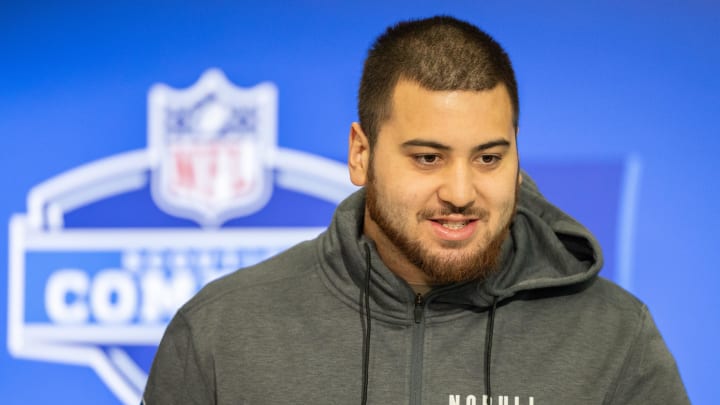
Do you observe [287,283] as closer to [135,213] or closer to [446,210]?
[446,210]

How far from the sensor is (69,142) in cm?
243

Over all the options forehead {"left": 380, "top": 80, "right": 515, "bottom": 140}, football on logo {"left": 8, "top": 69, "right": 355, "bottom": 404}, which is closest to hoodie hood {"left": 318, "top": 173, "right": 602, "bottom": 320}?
forehead {"left": 380, "top": 80, "right": 515, "bottom": 140}

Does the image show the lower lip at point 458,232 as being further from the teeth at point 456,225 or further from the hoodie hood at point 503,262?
the hoodie hood at point 503,262

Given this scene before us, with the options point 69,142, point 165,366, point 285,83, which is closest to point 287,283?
point 165,366

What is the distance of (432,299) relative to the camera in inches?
54.8

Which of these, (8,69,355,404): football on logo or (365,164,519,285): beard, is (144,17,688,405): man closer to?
(365,164,519,285): beard

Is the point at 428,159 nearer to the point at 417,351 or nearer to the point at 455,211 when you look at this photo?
the point at 455,211

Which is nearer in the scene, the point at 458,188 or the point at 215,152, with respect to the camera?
the point at 458,188

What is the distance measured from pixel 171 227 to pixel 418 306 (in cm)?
115

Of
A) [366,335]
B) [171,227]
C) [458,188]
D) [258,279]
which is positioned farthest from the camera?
[171,227]

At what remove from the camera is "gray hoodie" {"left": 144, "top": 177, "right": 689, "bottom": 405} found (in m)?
1.34

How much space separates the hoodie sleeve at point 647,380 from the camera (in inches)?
52.6

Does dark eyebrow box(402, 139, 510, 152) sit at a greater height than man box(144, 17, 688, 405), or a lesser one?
greater

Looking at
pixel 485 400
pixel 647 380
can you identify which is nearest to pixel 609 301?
pixel 647 380
